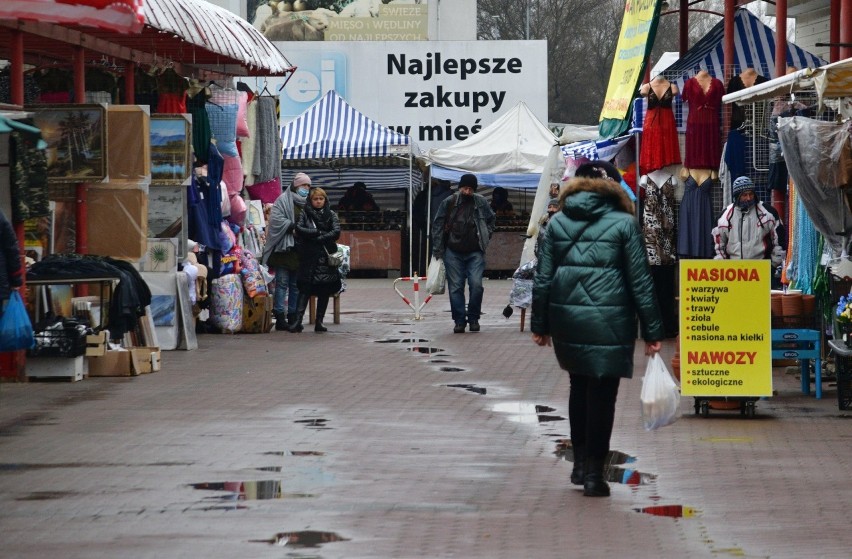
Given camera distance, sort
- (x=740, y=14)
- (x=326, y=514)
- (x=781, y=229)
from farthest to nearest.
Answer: (x=740, y=14), (x=781, y=229), (x=326, y=514)

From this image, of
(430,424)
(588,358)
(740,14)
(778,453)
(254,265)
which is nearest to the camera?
(588,358)

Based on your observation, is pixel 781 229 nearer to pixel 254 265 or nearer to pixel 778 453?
pixel 778 453

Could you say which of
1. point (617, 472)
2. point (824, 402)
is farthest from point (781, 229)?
point (617, 472)

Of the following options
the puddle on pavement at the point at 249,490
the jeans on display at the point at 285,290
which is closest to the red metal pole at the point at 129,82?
the jeans on display at the point at 285,290

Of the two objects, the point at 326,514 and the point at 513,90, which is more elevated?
the point at 513,90

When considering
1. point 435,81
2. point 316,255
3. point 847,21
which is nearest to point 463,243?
point 316,255

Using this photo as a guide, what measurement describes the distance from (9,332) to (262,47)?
9.24 meters

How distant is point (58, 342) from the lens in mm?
13648

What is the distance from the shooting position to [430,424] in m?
11.0

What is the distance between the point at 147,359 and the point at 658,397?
7.29 meters

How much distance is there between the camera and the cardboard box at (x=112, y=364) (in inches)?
562

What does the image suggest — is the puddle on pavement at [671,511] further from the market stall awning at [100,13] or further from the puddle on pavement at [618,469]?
the market stall awning at [100,13]

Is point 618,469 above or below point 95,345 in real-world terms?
below

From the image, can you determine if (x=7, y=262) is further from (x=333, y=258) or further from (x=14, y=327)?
(x=333, y=258)
